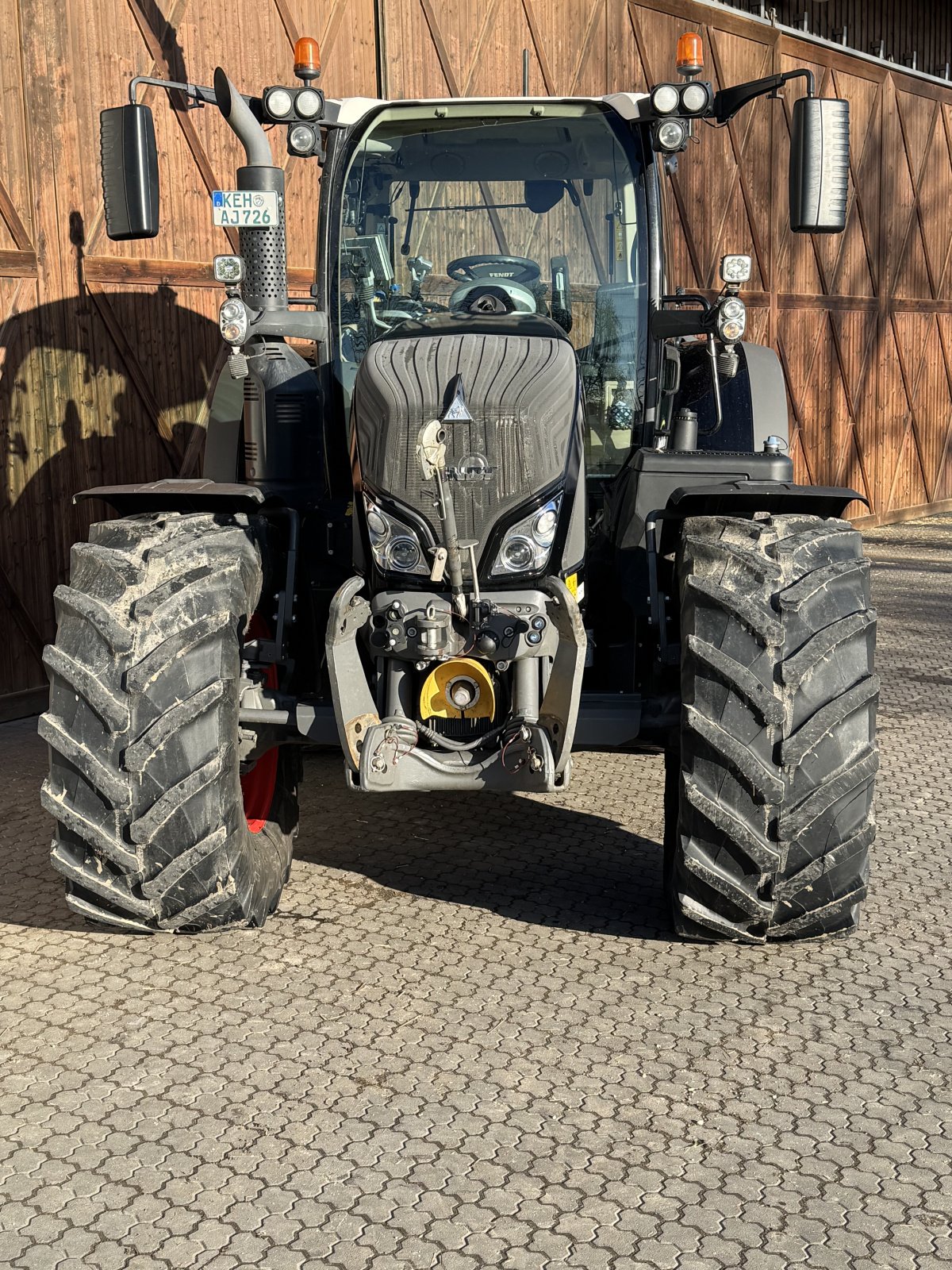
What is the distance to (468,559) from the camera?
4211 millimetres

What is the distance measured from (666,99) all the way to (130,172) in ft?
5.77

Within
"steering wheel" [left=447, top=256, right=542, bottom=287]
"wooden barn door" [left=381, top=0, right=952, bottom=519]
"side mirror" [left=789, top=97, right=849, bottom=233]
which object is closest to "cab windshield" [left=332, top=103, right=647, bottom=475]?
"steering wheel" [left=447, top=256, right=542, bottom=287]

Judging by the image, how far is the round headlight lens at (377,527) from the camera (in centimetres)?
432

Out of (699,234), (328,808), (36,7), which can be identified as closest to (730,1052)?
(328,808)

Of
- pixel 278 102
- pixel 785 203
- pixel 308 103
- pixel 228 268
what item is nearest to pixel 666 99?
pixel 308 103

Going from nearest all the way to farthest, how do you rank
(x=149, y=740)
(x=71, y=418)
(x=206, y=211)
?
(x=149, y=740)
(x=71, y=418)
(x=206, y=211)

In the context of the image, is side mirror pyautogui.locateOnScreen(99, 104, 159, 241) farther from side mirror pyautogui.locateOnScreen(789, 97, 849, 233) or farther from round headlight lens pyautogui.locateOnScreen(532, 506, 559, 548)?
side mirror pyautogui.locateOnScreen(789, 97, 849, 233)

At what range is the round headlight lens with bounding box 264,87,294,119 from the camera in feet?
16.5

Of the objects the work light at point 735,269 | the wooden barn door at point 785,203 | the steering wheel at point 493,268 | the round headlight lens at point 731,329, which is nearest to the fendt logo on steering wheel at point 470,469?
the round headlight lens at point 731,329

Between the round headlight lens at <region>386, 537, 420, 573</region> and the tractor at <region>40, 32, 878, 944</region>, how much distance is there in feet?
0.04

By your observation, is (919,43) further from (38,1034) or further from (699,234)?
(38,1034)

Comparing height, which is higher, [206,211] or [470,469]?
[206,211]

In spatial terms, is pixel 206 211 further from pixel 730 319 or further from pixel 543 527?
pixel 543 527

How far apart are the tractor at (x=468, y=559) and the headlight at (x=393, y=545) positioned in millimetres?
10
